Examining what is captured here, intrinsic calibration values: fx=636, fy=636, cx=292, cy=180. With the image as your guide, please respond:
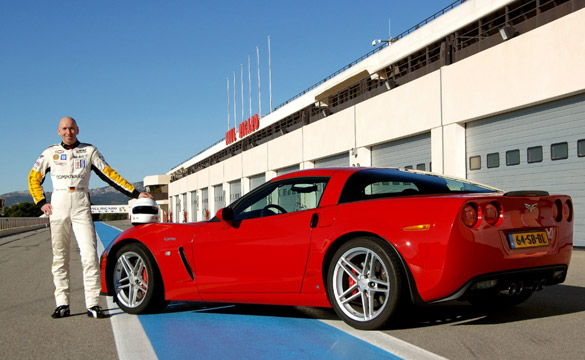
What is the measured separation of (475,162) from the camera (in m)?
16.5

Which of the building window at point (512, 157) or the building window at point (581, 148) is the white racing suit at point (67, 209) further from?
the building window at point (512, 157)

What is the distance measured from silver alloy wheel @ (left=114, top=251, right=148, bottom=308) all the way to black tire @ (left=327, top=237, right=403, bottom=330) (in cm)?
191

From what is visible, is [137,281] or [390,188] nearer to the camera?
[390,188]

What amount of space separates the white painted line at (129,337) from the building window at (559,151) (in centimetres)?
1050

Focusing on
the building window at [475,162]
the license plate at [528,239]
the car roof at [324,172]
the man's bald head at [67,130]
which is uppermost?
the building window at [475,162]

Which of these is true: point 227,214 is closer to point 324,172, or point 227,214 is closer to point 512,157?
point 324,172

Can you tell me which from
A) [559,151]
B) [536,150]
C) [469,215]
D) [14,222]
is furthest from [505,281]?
[14,222]

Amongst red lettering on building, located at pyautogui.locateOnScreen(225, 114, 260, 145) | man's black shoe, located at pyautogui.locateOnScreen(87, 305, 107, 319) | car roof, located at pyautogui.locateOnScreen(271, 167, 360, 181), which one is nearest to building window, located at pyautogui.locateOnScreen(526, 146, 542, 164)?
car roof, located at pyautogui.locateOnScreen(271, 167, 360, 181)

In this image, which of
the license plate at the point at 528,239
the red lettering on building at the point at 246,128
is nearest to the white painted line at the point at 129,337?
the license plate at the point at 528,239

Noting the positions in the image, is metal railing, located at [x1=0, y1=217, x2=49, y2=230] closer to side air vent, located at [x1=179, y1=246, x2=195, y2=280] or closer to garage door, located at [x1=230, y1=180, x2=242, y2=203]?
garage door, located at [x1=230, y1=180, x2=242, y2=203]

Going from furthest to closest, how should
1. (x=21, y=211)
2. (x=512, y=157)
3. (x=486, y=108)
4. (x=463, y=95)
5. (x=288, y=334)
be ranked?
1. (x=21, y=211)
2. (x=463, y=95)
3. (x=486, y=108)
4. (x=512, y=157)
5. (x=288, y=334)

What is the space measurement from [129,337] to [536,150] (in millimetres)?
11769

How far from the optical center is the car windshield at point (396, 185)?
479 centimetres

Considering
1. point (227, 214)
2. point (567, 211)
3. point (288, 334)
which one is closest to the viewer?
point (288, 334)
